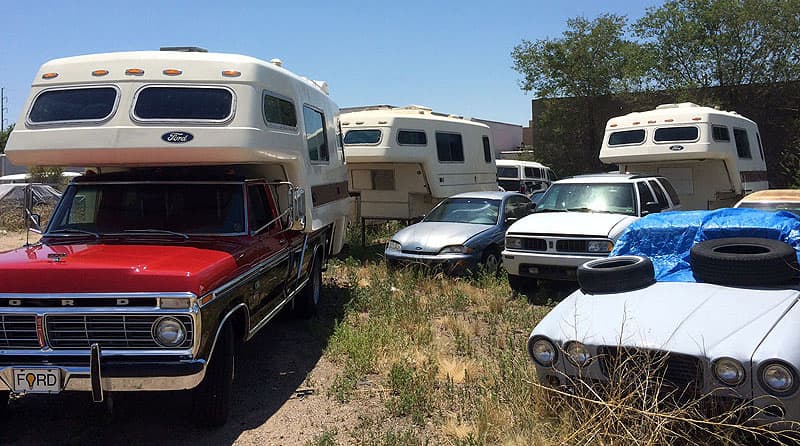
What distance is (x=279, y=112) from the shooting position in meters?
6.73

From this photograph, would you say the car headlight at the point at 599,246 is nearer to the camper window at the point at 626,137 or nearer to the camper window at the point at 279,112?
the camper window at the point at 279,112

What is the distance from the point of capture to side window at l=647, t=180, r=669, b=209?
10078 millimetres

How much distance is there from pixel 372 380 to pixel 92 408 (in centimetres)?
236

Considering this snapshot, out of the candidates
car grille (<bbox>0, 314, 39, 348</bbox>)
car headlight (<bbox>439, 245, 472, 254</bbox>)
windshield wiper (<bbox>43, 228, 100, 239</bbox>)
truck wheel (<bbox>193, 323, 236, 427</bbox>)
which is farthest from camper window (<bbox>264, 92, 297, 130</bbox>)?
car headlight (<bbox>439, 245, 472, 254</bbox>)

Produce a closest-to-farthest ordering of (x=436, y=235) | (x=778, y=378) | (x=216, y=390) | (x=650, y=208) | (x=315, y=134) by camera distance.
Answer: (x=778, y=378) < (x=216, y=390) < (x=315, y=134) < (x=650, y=208) < (x=436, y=235)

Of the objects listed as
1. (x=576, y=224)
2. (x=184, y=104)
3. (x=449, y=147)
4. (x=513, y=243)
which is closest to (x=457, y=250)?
(x=513, y=243)

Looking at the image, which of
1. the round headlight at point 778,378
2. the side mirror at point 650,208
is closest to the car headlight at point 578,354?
the round headlight at point 778,378

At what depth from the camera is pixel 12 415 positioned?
17.1 feet

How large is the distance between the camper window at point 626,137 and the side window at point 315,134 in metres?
7.18

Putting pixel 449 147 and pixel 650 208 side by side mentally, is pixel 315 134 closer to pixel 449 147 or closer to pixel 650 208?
pixel 650 208

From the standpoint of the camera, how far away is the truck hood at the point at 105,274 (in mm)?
4316

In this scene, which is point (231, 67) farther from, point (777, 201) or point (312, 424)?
point (777, 201)

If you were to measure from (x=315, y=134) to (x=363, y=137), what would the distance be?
496 centimetres

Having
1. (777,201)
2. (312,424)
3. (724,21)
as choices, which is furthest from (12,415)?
(724,21)
